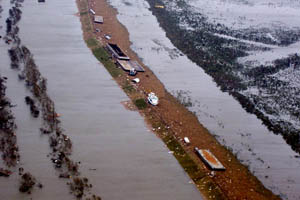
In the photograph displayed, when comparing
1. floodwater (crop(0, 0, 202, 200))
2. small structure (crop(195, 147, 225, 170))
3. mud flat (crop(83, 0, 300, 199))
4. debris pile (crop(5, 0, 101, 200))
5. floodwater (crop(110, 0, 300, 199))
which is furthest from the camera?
mud flat (crop(83, 0, 300, 199))

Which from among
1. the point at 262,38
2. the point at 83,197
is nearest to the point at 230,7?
the point at 262,38

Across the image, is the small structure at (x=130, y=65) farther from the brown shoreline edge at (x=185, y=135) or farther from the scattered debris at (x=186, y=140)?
the scattered debris at (x=186, y=140)

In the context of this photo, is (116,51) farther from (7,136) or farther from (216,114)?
(7,136)

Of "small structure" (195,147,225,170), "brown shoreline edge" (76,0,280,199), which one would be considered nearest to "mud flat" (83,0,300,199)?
"brown shoreline edge" (76,0,280,199)

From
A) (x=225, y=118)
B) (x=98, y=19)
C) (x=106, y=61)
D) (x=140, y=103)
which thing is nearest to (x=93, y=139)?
(x=140, y=103)

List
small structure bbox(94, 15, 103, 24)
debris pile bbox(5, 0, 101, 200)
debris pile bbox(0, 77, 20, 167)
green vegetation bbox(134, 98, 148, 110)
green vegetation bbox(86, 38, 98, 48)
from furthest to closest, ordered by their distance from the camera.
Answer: small structure bbox(94, 15, 103, 24) → green vegetation bbox(86, 38, 98, 48) → green vegetation bbox(134, 98, 148, 110) → debris pile bbox(0, 77, 20, 167) → debris pile bbox(5, 0, 101, 200)

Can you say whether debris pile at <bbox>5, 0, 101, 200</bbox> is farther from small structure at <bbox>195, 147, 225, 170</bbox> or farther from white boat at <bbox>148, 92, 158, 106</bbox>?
white boat at <bbox>148, 92, 158, 106</bbox>

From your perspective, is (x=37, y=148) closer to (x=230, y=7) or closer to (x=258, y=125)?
(x=258, y=125)
